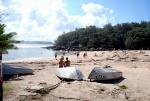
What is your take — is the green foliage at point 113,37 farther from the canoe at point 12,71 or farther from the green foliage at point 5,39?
the green foliage at point 5,39

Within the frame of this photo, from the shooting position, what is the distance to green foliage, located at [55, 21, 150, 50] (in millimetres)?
104400

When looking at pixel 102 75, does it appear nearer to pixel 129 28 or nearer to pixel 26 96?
pixel 26 96

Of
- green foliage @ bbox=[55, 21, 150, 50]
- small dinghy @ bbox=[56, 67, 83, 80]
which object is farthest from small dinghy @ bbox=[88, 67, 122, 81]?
green foliage @ bbox=[55, 21, 150, 50]

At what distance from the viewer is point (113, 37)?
117 m

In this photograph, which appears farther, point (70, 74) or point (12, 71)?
point (12, 71)

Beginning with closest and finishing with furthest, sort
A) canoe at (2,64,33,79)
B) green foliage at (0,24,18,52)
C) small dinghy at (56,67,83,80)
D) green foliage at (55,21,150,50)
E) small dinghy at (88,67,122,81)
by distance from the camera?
green foliage at (0,24,18,52) < small dinghy at (56,67,83,80) < small dinghy at (88,67,122,81) < canoe at (2,64,33,79) < green foliage at (55,21,150,50)

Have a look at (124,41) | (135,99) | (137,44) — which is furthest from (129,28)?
(135,99)

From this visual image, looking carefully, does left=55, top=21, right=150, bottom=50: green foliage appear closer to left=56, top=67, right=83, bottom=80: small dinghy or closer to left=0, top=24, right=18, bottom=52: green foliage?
left=56, top=67, right=83, bottom=80: small dinghy

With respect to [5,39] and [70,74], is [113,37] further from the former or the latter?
[5,39]

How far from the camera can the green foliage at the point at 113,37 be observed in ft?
343

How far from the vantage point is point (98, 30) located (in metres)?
137

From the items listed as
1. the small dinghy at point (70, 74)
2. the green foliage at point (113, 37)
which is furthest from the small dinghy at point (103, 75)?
the green foliage at point (113, 37)

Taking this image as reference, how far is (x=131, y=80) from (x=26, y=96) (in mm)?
9942

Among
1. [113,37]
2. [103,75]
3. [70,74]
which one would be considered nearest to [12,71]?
[70,74]
